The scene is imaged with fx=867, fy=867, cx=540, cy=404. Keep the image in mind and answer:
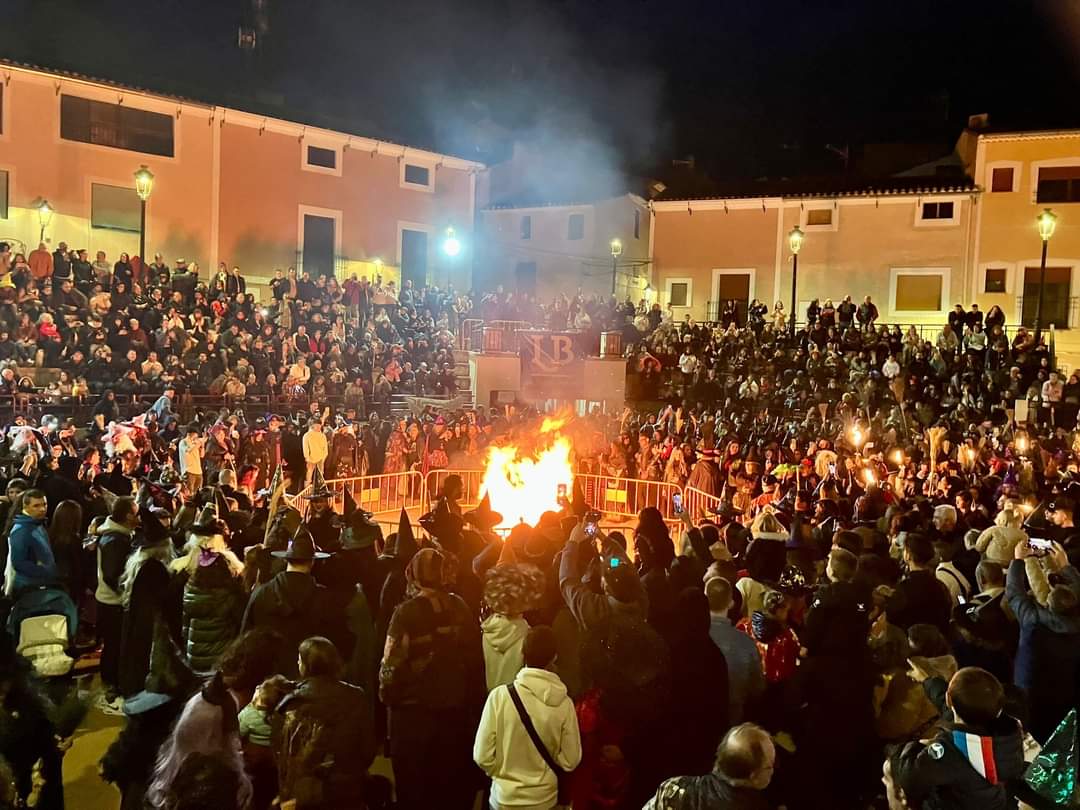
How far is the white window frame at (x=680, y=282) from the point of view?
3422cm

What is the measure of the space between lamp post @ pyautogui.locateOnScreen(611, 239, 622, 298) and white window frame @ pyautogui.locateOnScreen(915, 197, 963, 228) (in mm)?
10523

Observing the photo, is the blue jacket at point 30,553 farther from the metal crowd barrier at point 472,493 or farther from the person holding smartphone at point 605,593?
the metal crowd barrier at point 472,493

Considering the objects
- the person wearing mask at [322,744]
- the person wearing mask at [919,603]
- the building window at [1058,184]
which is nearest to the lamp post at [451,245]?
the building window at [1058,184]

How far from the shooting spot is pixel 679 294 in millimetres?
34594

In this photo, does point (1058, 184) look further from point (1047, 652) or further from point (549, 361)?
point (1047, 652)

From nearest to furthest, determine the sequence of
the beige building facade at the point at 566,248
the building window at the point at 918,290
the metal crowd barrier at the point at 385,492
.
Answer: the metal crowd barrier at the point at 385,492 < the building window at the point at 918,290 < the beige building facade at the point at 566,248

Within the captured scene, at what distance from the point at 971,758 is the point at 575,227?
107 ft

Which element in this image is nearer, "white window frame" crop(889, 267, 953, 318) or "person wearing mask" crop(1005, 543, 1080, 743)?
"person wearing mask" crop(1005, 543, 1080, 743)

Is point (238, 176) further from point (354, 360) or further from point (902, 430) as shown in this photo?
point (902, 430)

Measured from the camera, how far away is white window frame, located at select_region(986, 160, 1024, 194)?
28.6 meters

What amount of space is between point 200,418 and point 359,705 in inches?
584

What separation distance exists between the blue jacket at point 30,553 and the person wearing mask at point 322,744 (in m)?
3.08

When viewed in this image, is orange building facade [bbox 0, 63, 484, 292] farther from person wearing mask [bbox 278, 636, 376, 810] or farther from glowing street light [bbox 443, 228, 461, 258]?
person wearing mask [bbox 278, 636, 376, 810]

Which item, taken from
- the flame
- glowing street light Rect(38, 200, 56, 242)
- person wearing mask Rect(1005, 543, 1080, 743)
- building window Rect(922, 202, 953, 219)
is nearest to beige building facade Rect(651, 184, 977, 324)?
building window Rect(922, 202, 953, 219)
